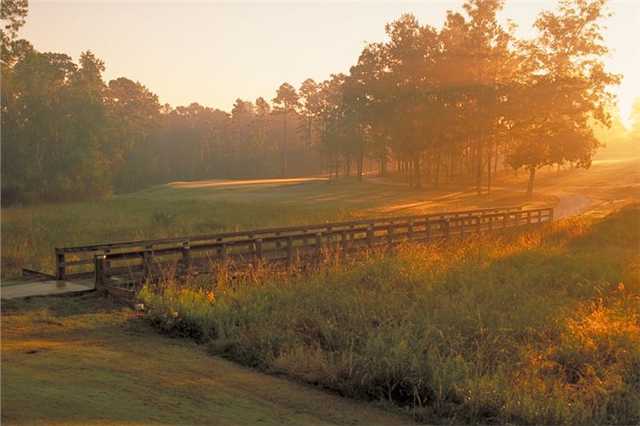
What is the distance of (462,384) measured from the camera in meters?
8.47

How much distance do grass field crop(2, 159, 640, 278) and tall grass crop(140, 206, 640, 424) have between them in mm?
8876

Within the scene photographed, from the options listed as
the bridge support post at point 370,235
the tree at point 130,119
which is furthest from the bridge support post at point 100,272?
the tree at point 130,119

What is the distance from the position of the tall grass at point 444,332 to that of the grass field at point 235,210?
888 cm

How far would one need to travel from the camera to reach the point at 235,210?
40531mm

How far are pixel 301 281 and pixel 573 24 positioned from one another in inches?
2026

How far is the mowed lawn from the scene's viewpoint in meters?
6.55

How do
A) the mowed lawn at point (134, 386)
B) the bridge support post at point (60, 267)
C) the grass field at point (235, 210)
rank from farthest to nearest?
the grass field at point (235, 210) < the bridge support post at point (60, 267) < the mowed lawn at point (134, 386)

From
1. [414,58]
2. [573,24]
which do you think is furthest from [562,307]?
[414,58]

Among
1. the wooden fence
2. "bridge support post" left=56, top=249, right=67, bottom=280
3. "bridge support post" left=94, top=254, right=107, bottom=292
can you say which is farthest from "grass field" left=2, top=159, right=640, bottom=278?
"bridge support post" left=94, top=254, right=107, bottom=292

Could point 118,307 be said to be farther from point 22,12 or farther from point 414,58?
point 414,58

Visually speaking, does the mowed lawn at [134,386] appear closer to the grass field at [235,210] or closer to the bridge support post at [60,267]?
the bridge support post at [60,267]

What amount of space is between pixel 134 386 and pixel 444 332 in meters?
5.96

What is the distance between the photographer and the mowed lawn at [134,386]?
6.55 metres

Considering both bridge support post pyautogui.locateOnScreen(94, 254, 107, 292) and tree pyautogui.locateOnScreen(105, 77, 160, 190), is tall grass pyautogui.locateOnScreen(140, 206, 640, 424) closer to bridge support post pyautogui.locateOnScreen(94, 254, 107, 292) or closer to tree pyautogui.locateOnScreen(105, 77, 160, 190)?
bridge support post pyautogui.locateOnScreen(94, 254, 107, 292)
